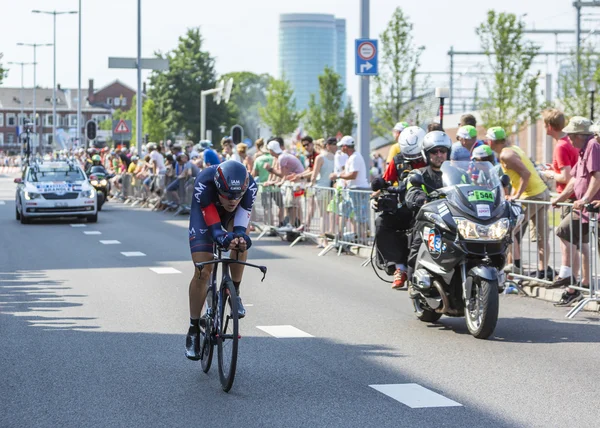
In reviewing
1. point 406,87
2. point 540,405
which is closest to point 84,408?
point 540,405

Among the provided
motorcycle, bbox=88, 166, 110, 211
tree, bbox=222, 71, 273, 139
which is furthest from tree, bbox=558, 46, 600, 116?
tree, bbox=222, 71, 273, 139

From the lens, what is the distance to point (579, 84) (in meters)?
39.9

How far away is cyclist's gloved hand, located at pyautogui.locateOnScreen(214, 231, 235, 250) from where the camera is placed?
706 centimetres

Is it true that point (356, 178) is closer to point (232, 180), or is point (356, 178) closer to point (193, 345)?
point (193, 345)

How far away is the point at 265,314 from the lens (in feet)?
35.4

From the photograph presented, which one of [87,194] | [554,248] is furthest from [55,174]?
[554,248]

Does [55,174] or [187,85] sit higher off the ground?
[187,85]

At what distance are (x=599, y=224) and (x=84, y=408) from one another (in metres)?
6.60

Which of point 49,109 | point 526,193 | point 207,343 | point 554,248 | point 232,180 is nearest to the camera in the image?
point 232,180

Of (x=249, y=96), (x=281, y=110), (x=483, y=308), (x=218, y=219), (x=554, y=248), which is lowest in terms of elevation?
(x=483, y=308)

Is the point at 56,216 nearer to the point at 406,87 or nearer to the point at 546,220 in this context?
the point at 546,220

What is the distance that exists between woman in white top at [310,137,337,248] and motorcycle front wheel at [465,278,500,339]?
8.91m

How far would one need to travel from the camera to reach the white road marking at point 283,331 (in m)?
9.46

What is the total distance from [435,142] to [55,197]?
17.5 meters
